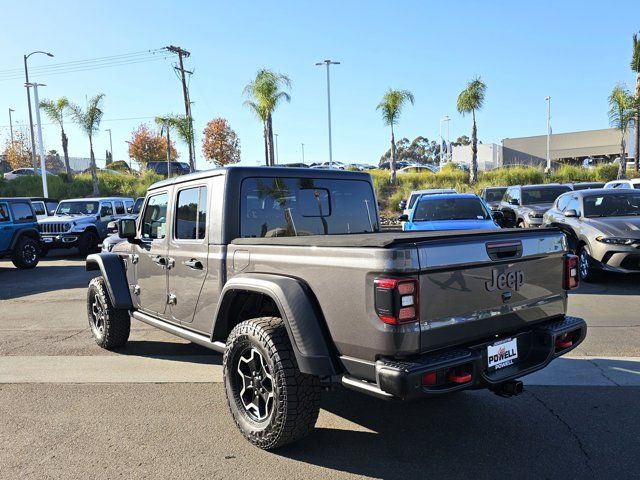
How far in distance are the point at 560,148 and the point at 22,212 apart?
210ft

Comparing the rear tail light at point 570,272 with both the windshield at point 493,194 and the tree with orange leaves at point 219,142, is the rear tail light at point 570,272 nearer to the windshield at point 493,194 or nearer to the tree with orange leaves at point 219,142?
the windshield at point 493,194

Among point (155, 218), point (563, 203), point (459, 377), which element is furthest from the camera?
point (563, 203)

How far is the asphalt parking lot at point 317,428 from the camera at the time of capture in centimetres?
324

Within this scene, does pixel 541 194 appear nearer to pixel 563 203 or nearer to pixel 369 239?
pixel 563 203

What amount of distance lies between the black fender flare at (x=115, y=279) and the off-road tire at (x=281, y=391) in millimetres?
2505

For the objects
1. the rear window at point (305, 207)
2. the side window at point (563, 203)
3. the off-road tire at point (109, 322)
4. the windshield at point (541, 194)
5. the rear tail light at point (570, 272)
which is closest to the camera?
the rear tail light at point (570, 272)

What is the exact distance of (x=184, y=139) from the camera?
106ft

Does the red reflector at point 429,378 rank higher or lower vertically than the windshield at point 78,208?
lower

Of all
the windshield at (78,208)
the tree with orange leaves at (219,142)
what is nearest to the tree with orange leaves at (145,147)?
the tree with orange leaves at (219,142)

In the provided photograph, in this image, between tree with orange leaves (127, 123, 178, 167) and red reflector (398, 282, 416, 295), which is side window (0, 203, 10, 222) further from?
tree with orange leaves (127, 123, 178, 167)

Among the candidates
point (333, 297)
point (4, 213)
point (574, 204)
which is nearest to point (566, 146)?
point (574, 204)

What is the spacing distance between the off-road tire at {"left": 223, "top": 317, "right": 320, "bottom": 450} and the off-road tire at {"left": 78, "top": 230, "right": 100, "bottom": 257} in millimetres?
13995

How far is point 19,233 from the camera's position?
1352cm

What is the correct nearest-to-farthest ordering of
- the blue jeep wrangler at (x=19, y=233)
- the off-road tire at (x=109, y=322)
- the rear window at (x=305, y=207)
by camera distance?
1. the rear window at (x=305, y=207)
2. the off-road tire at (x=109, y=322)
3. the blue jeep wrangler at (x=19, y=233)
